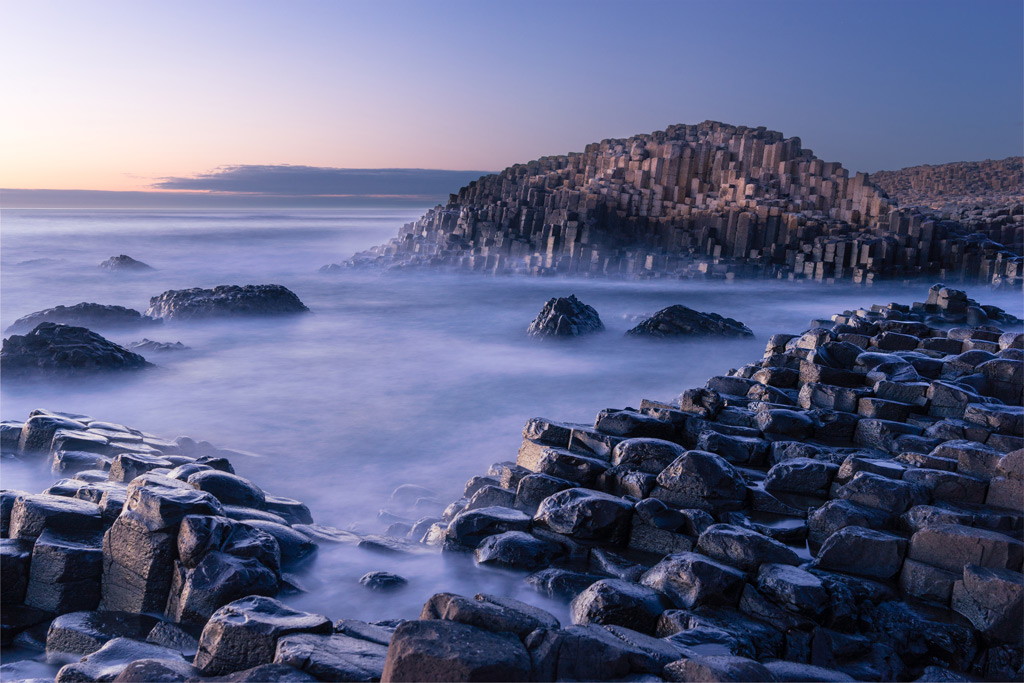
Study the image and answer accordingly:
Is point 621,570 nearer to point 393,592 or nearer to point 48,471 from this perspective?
point 393,592

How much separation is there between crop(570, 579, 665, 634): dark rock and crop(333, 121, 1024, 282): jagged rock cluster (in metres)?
17.6

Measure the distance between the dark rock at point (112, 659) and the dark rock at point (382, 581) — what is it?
3.20 ft

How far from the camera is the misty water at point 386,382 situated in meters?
5.14

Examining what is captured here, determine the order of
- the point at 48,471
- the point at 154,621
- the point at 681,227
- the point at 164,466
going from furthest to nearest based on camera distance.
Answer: the point at 681,227 → the point at 48,471 → the point at 164,466 → the point at 154,621

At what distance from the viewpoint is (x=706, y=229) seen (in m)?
22.3

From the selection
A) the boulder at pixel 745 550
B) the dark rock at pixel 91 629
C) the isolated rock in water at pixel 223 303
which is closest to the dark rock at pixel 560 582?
the boulder at pixel 745 550

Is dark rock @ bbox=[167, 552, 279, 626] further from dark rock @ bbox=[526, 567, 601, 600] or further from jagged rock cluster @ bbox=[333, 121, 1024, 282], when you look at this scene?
jagged rock cluster @ bbox=[333, 121, 1024, 282]

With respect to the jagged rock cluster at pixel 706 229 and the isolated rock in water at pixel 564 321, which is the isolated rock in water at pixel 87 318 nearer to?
the isolated rock in water at pixel 564 321

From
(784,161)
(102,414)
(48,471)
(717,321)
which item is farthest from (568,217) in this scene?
(48,471)

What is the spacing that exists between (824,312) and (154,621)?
1491cm

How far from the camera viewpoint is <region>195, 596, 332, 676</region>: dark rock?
2.42m

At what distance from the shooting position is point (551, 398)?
871 centimetres

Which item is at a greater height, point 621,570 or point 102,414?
point 621,570

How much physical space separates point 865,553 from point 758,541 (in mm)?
554
